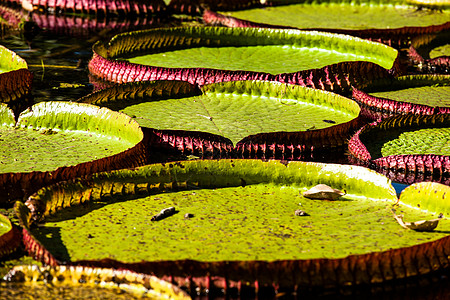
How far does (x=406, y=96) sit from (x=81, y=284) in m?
2.43

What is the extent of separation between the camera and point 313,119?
124 inches

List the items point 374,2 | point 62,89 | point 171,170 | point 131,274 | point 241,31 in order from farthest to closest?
point 374,2, point 241,31, point 62,89, point 171,170, point 131,274

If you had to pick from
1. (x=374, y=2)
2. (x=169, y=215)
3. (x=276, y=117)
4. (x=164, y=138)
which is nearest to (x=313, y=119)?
(x=276, y=117)

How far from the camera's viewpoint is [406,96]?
3.66 m

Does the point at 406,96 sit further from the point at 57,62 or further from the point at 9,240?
the point at 9,240

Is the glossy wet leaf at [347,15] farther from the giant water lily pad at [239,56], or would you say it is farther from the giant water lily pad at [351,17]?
the giant water lily pad at [239,56]

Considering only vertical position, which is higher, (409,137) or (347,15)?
(347,15)

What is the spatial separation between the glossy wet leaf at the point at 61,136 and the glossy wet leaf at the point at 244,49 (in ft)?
4.19

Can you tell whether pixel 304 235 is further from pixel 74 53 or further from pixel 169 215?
pixel 74 53

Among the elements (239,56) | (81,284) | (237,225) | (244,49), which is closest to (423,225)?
(237,225)

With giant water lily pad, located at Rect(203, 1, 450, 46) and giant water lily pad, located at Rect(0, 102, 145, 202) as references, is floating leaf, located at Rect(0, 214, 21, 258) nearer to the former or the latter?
giant water lily pad, located at Rect(0, 102, 145, 202)

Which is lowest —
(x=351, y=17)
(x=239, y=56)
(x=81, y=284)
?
(x=81, y=284)

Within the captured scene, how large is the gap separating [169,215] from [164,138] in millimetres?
747

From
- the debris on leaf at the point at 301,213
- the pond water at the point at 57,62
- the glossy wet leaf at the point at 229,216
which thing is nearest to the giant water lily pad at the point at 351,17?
the pond water at the point at 57,62
